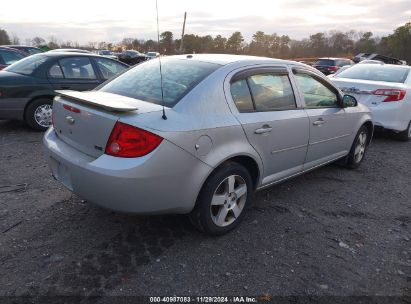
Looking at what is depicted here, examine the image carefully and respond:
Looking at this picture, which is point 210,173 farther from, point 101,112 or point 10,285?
point 10,285

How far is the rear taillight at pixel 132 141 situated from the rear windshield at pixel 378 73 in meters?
6.18

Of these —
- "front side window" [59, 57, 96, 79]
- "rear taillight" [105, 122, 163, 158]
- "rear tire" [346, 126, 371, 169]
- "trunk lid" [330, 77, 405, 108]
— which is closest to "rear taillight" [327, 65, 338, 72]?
"trunk lid" [330, 77, 405, 108]

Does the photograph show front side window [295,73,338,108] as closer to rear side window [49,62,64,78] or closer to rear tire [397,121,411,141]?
rear tire [397,121,411,141]

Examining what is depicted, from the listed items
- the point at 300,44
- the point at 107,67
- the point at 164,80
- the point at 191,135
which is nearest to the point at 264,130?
the point at 191,135

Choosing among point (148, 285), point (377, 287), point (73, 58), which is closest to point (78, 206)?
point (148, 285)

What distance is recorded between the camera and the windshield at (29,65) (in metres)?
6.72

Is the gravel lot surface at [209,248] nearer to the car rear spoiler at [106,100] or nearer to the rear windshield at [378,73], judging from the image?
the car rear spoiler at [106,100]

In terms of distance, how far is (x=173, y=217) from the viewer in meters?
3.62

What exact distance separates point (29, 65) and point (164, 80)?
463 centimetres

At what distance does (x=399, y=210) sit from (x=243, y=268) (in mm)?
2299

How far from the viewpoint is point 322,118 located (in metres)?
4.22

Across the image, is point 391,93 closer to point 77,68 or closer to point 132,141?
point 132,141

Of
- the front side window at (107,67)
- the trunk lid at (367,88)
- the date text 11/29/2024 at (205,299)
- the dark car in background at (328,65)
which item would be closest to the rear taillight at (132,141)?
the date text 11/29/2024 at (205,299)

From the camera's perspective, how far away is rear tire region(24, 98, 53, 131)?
6625mm
